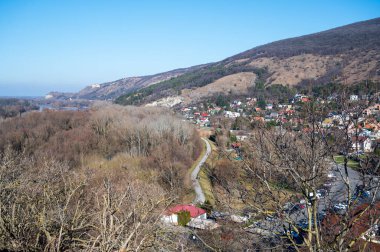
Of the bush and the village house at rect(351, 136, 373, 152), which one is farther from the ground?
the village house at rect(351, 136, 373, 152)

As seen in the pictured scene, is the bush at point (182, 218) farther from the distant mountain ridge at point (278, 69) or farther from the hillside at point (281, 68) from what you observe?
the hillside at point (281, 68)

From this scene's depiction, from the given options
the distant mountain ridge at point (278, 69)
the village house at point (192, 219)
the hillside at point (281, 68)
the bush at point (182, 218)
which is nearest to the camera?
the village house at point (192, 219)

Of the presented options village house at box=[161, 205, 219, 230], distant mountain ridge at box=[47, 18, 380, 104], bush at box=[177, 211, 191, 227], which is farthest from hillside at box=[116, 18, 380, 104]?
bush at box=[177, 211, 191, 227]

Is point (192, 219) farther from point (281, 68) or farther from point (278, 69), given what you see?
point (278, 69)

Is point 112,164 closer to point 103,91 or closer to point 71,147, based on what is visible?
point 71,147

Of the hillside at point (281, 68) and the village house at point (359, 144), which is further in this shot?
the hillside at point (281, 68)

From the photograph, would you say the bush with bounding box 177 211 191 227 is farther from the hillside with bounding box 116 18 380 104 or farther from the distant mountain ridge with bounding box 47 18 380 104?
the hillside with bounding box 116 18 380 104

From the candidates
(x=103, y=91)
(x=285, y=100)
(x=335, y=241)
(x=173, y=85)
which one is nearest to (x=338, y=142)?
(x=335, y=241)

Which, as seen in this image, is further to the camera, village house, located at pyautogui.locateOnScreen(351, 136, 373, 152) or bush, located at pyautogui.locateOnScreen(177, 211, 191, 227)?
bush, located at pyautogui.locateOnScreen(177, 211, 191, 227)

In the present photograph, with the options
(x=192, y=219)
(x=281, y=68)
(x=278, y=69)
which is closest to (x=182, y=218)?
(x=192, y=219)

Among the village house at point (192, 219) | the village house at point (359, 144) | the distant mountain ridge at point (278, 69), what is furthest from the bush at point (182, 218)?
the distant mountain ridge at point (278, 69)

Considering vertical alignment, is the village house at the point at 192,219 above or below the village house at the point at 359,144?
below

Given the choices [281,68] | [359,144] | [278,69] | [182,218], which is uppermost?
[359,144]
